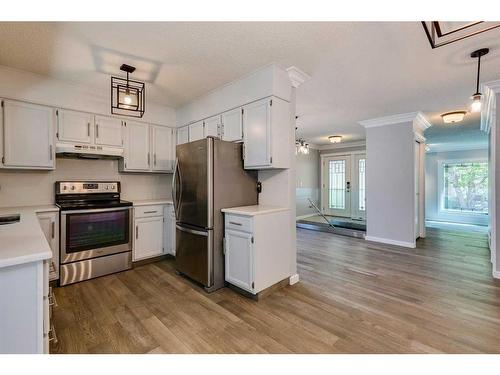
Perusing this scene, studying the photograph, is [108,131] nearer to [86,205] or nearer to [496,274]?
[86,205]

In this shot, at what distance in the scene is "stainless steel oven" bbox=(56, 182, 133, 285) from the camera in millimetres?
2803

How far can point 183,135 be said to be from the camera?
3902mm

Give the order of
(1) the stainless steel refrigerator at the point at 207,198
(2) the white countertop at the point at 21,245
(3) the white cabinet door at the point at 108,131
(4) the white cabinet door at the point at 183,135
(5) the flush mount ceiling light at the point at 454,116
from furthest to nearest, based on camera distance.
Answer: (5) the flush mount ceiling light at the point at 454,116 < (4) the white cabinet door at the point at 183,135 < (3) the white cabinet door at the point at 108,131 < (1) the stainless steel refrigerator at the point at 207,198 < (2) the white countertop at the point at 21,245

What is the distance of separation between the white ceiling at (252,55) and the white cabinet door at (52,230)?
1.64 meters

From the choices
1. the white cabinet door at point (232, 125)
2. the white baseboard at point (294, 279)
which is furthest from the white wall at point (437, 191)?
the white cabinet door at point (232, 125)

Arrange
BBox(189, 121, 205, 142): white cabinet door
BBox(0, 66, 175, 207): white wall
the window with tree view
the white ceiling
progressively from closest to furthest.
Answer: the white ceiling < BBox(0, 66, 175, 207): white wall < BBox(189, 121, 205, 142): white cabinet door < the window with tree view

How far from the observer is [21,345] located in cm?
112

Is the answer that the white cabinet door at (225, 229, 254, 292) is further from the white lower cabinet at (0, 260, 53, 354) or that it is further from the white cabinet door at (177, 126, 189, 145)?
the white cabinet door at (177, 126, 189, 145)

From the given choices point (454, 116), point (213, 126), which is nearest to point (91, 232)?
point (213, 126)

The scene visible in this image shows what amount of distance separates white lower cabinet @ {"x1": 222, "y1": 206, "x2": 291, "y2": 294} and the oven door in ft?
4.94

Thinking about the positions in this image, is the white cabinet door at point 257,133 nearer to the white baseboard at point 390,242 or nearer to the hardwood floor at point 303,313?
the hardwood floor at point 303,313

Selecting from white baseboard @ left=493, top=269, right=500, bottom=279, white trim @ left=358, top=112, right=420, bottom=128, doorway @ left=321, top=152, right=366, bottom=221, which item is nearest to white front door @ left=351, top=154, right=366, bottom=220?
doorway @ left=321, top=152, right=366, bottom=221

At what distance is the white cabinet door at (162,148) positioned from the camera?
3.83 metres

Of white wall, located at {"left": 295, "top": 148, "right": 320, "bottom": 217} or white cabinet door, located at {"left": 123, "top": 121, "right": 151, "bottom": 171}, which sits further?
white wall, located at {"left": 295, "top": 148, "right": 320, "bottom": 217}
